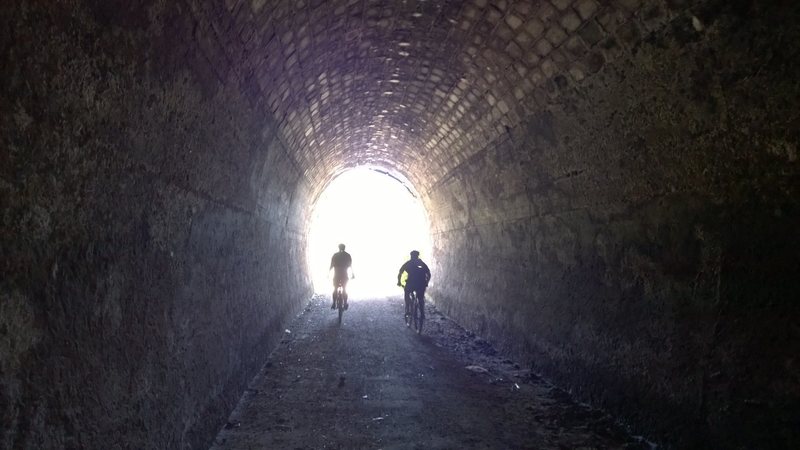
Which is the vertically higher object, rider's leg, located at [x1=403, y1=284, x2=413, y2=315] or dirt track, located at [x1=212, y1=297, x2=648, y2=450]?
rider's leg, located at [x1=403, y1=284, x2=413, y2=315]

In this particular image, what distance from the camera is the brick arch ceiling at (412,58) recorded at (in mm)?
5293

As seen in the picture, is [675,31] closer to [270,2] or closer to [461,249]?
[270,2]

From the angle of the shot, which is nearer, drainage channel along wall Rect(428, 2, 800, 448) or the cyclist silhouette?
drainage channel along wall Rect(428, 2, 800, 448)

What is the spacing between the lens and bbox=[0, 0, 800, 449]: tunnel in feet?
8.23

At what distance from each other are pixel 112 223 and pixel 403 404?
4.52 meters

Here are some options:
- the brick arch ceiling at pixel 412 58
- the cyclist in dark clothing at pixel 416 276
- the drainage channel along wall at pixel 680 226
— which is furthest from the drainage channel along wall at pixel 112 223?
the cyclist in dark clothing at pixel 416 276

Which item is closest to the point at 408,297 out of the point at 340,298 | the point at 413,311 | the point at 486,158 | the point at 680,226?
the point at 413,311

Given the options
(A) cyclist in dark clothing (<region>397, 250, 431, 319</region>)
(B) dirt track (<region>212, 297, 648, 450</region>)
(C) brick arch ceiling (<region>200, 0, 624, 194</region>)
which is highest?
(C) brick arch ceiling (<region>200, 0, 624, 194</region>)

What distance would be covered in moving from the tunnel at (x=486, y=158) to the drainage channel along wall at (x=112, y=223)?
16 millimetres

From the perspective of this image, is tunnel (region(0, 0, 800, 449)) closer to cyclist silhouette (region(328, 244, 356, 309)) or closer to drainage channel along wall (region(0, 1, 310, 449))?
drainage channel along wall (region(0, 1, 310, 449))

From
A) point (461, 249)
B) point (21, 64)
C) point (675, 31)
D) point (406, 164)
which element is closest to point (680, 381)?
point (675, 31)

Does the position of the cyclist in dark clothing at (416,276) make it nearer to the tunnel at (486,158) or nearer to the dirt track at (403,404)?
the dirt track at (403,404)

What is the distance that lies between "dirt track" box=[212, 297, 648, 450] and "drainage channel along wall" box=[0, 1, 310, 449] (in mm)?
860

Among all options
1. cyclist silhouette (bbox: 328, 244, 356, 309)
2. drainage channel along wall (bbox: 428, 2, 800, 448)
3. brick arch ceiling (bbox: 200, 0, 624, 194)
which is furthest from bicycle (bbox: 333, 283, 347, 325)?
drainage channel along wall (bbox: 428, 2, 800, 448)
